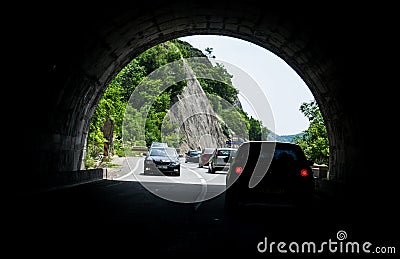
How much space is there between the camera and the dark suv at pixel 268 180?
966cm

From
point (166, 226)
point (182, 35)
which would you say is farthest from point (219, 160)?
point (166, 226)

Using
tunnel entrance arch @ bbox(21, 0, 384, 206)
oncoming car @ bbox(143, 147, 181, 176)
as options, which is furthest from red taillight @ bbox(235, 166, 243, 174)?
oncoming car @ bbox(143, 147, 181, 176)

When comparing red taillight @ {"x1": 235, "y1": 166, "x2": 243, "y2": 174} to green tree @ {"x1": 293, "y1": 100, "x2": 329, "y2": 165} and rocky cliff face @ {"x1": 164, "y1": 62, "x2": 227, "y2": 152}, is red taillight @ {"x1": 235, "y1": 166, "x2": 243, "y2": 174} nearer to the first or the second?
green tree @ {"x1": 293, "y1": 100, "x2": 329, "y2": 165}

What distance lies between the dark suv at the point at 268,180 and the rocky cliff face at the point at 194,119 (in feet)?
240

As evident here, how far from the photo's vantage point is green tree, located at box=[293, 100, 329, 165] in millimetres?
37062

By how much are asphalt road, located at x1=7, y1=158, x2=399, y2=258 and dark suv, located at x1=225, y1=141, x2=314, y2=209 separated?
0.23 metres

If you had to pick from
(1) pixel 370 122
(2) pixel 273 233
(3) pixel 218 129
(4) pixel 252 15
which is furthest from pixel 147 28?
(3) pixel 218 129

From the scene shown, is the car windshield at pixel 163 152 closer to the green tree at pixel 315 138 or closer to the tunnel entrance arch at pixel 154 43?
the tunnel entrance arch at pixel 154 43

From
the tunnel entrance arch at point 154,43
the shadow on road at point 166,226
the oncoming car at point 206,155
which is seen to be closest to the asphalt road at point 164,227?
the shadow on road at point 166,226

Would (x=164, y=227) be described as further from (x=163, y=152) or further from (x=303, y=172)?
(x=163, y=152)

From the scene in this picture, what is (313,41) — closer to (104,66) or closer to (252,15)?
(252,15)

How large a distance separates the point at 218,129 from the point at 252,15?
93.1 meters

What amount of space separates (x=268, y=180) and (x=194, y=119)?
87274mm

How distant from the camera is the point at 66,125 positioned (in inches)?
734
